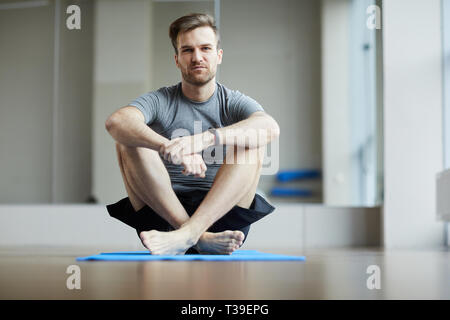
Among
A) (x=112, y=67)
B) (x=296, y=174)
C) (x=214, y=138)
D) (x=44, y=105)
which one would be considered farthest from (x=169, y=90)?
(x=44, y=105)

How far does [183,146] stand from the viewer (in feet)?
7.06

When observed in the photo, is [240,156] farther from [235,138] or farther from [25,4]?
[25,4]

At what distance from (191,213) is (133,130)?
355 millimetres

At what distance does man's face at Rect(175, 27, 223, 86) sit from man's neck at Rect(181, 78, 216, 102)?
0.8 inches

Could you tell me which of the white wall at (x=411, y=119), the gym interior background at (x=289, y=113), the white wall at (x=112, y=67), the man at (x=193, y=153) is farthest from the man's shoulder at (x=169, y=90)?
the white wall at (x=411, y=119)

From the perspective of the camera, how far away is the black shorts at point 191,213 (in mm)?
2344

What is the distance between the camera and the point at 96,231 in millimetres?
5004

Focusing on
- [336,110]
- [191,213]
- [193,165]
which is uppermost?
[336,110]

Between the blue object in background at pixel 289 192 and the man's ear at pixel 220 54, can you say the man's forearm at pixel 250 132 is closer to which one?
the man's ear at pixel 220 54

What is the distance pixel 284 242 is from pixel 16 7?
112 inches

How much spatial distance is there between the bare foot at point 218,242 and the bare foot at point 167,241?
48 mm

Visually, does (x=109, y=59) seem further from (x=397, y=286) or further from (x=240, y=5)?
(x=397, y=286)

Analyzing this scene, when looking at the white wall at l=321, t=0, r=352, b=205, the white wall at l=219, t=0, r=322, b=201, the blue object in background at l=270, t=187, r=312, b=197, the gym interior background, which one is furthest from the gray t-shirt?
the white wall at l=321, t=0, r=352, b=205
